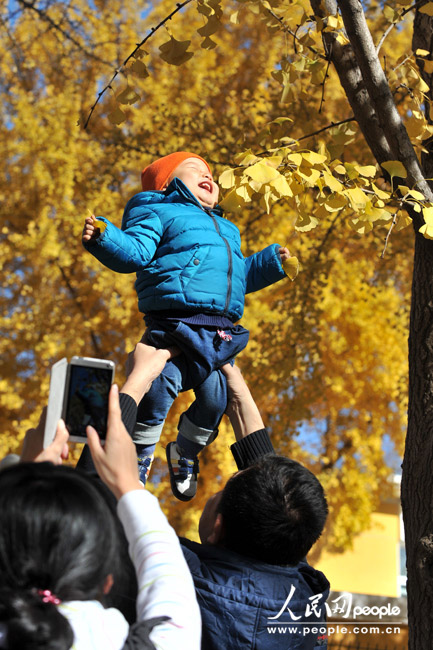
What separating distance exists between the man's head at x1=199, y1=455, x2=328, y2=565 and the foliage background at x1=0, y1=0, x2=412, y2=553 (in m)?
3.84

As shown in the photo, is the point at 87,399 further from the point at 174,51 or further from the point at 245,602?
the point at 174,51

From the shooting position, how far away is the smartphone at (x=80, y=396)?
59.7 inches

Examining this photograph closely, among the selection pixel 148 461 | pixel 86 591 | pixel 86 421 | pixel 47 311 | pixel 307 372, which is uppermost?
pixel 47 311

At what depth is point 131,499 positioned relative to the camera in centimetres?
132

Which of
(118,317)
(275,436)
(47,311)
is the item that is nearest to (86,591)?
(275,436)

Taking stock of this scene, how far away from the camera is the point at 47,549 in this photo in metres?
1.10

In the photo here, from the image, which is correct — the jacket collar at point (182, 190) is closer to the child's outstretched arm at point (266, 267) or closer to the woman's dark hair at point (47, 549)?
the child's outstretched arm at point (266, 267)

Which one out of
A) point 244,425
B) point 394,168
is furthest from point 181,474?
point 394,168

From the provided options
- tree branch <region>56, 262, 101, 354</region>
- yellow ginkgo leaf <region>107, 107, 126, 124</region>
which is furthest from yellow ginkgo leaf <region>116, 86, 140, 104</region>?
tree branch <region>56, 262, 101, 354</region>

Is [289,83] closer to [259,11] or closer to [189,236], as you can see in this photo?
[259,11]

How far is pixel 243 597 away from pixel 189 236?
1504 millimetres

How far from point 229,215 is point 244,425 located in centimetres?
329

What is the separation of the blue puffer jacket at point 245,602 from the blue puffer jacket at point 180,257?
1.17m

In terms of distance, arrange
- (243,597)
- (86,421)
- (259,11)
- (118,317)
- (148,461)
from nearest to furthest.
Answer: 1. (86,421)
2. (243,597)
3. (259,11)
4. (148,461)
5. (118,317)
